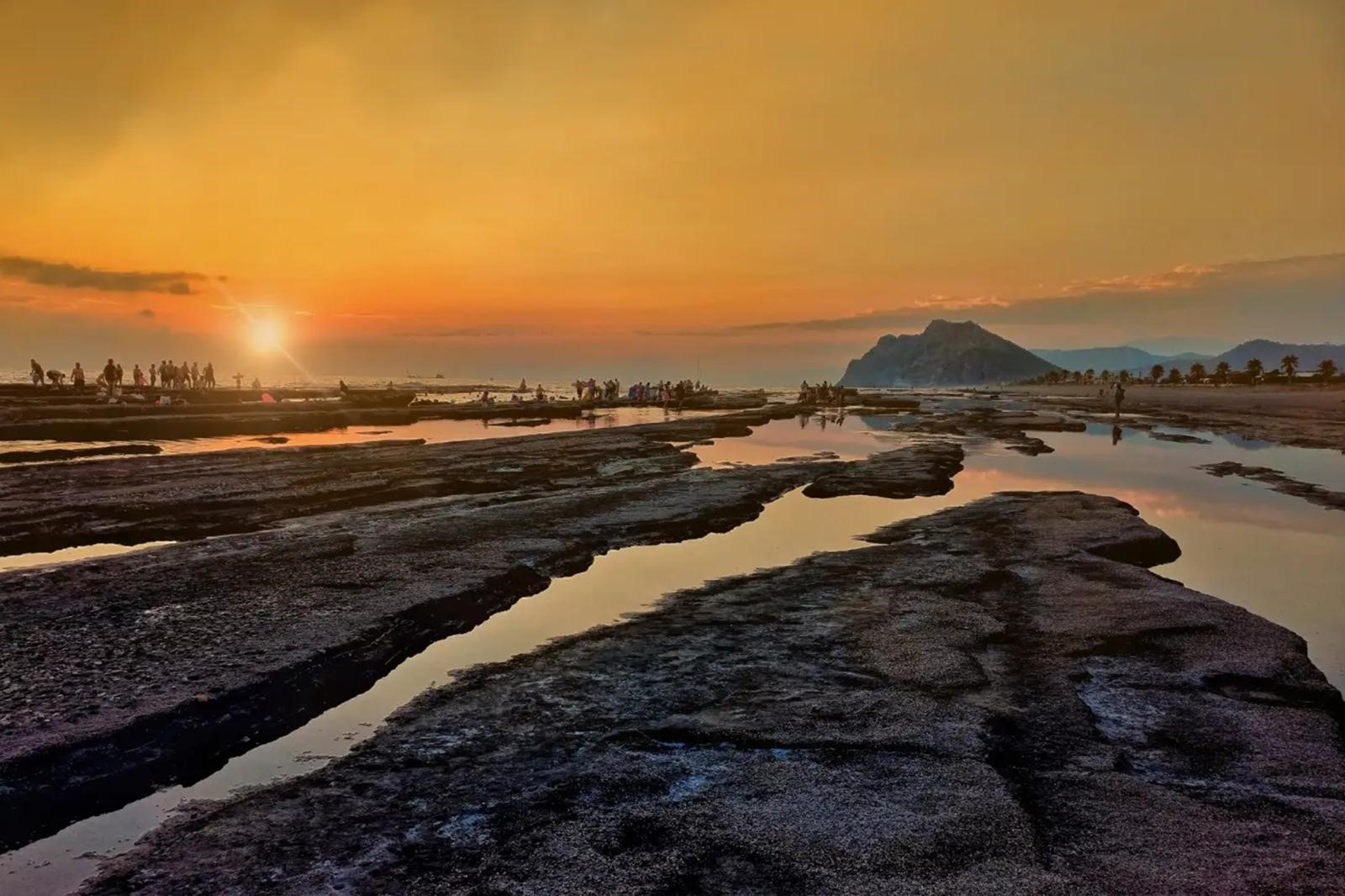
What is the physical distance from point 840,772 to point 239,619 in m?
9.23

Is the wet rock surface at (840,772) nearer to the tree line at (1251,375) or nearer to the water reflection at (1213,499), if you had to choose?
the water reflection at (1213,499)

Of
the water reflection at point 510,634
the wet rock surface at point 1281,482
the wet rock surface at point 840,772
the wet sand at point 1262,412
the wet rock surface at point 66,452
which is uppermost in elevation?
the wet sand at point 1262,412

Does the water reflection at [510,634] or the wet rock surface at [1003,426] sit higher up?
the wet rock surface at [1003,426]

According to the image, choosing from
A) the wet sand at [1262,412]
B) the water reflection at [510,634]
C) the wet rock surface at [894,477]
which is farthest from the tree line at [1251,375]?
the water reflection at [510,634]

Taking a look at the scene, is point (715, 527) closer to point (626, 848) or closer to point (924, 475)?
point (924, 475)

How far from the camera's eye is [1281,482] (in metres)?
27.4

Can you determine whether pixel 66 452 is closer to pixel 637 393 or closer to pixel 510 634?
pixel 510 634

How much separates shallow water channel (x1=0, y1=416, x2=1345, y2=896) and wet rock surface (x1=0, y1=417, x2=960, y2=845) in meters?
0.43

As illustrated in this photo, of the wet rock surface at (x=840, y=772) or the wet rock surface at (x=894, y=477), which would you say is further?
the wet rock surface at (x=894, y=477)

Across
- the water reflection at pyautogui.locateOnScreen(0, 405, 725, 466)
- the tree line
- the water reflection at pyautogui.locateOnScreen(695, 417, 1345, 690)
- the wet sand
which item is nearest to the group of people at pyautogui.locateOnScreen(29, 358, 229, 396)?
the water reflection at pyautogui.locateOnScreen(0, 405, 725, 466)

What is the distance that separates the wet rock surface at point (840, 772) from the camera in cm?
550

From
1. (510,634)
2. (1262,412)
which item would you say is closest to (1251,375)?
(1262,412)

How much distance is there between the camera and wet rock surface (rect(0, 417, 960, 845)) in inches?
291

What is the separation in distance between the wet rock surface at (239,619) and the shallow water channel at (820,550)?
1.41 feet
